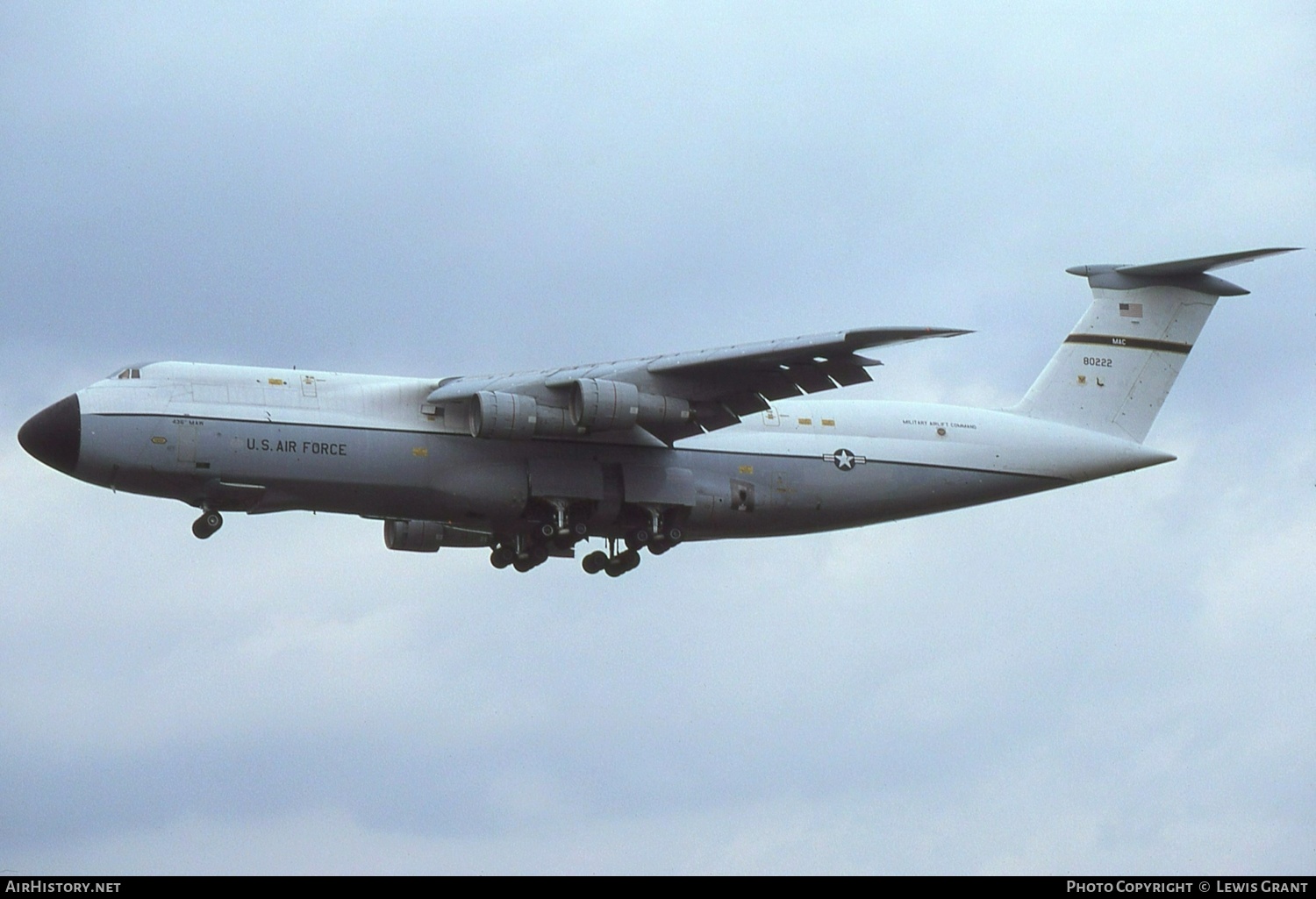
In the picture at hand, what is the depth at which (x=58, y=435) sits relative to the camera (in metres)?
30.6

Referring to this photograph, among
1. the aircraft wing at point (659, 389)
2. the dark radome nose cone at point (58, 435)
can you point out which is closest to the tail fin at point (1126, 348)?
the aircraft wing at point (659, 389)

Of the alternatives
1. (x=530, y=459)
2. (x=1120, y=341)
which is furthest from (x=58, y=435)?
(x=1120, y=341)

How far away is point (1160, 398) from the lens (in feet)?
122

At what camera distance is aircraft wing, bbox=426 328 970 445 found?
31.9 m

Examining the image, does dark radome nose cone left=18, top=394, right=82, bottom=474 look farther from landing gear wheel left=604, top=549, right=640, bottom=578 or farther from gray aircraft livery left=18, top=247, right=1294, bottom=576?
landing gear wheel left=604, top=549, right=640, bottom=578

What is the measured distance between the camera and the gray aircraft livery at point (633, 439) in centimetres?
3106

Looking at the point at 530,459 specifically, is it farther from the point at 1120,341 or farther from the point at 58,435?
the point at 1120,341

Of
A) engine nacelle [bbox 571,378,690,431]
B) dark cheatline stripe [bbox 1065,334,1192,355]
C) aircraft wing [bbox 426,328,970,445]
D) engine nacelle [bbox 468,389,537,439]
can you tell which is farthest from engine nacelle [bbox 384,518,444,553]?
dark cheatline stripe [bbox 1065,334,1192,355]

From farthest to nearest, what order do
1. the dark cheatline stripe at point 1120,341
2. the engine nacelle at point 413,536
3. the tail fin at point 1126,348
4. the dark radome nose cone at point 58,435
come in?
1. the dark cheatline stripe at point 1120,341
2. the tail fin at point 1126,348
3. the engine nacelle at point 413,536
4. the dark radome nose cone at point 58,435

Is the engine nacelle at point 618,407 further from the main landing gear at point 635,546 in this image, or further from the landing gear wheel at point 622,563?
the landing gear wheel at point 622,563

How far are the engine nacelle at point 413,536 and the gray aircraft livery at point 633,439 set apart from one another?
4 cm

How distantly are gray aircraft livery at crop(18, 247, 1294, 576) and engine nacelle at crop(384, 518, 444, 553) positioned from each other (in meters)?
0.04
